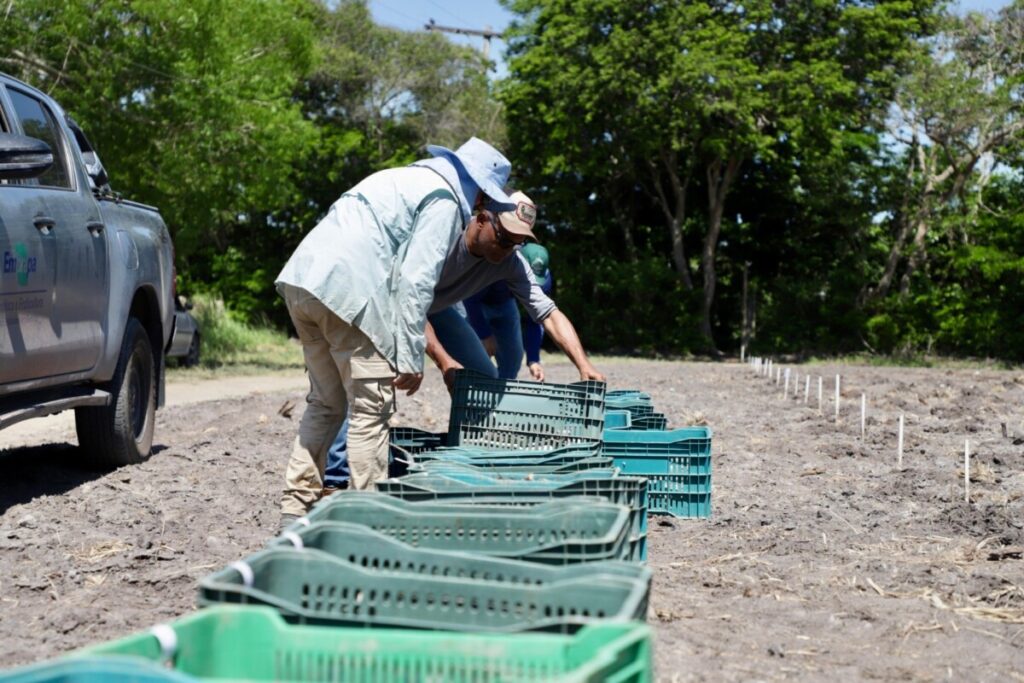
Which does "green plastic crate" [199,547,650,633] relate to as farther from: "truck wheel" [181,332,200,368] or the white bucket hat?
"truck wheel" [181,332,200,368]

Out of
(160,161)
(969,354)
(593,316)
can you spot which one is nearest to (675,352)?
(593,316)

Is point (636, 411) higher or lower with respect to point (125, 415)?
higher

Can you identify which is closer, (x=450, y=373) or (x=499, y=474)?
(x=499, y=474)

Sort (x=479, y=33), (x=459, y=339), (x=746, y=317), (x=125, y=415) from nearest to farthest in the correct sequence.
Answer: (x=459, y=339), (x=125, y=415), (x=746, y=317), (x=479, y=33)

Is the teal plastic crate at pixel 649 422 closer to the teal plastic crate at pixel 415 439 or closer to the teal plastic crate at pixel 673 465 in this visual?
the teal plastic crate at pixel 673 465

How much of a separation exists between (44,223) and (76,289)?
511 millimetres

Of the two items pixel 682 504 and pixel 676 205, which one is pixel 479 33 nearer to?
pixel 676 205

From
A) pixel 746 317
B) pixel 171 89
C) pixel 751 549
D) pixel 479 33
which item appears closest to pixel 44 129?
pixel 751 549

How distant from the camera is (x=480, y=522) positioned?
3713mm

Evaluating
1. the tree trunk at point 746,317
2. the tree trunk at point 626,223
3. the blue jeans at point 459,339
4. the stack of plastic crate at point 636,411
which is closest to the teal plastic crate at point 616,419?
the stack of plastic crate at point 636,411

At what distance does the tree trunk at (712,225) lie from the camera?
2992cm

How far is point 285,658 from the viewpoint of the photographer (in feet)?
8.98

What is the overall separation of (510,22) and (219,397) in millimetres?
18407

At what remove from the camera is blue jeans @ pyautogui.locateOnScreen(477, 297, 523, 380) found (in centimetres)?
862
